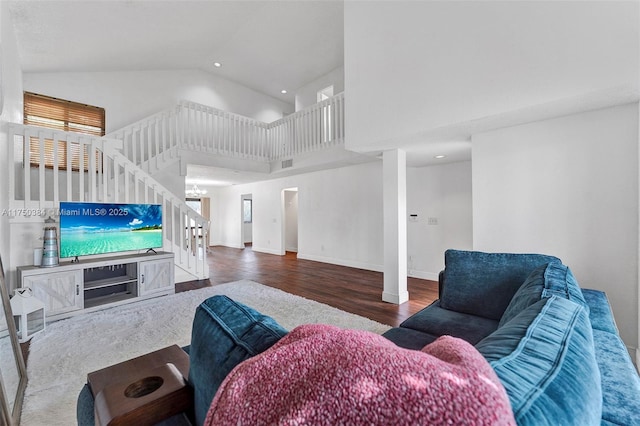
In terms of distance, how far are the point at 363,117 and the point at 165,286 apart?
141 inches

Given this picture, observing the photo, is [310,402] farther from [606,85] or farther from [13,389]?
[606,85]

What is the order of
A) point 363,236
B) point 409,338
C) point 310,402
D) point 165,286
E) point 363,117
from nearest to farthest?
point 310,402 < point 409,338 < point 363,117 < point 165,286 < point 363,236

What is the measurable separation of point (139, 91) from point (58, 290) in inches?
180

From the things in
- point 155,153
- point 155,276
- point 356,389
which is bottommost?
point 155,276

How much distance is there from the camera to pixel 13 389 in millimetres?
1812

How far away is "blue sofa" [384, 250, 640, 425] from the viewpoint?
20.4 inches

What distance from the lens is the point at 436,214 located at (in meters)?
4.85

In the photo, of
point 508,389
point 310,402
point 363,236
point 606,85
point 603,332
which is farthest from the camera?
point 363,236

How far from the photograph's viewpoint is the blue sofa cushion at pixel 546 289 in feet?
4.18

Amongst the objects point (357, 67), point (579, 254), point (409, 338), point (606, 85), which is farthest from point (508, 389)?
point (357, 67)

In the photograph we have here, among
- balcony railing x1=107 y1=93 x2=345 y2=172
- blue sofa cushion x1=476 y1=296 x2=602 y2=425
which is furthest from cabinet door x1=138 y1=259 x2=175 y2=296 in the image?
blue sofa cushion x1=476 y1=296 x2=602 y2=425

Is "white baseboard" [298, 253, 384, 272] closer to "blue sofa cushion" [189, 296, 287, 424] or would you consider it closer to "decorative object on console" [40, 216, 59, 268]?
"decorative object on console" [40, 216, 59, 268]

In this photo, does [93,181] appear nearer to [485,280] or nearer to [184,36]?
[184,36]

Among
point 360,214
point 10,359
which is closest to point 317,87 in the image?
point 360,214
